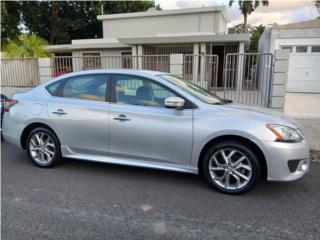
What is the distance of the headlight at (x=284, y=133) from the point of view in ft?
11.9

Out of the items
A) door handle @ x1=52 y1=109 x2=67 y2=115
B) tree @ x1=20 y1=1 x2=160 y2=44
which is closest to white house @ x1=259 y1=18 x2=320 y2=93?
door handle @ x1=52 y1=109 x2=67 y2=115

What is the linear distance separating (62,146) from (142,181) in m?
1.44

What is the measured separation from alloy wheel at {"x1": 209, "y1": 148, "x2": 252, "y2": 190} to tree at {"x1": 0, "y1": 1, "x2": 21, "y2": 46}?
29.4m

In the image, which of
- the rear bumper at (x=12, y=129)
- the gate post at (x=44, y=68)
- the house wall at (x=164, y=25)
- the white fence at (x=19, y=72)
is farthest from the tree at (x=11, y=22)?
the rear bumper at (x=12, y=129)

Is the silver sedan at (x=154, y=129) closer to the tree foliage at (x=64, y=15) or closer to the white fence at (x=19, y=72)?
the white fence at (x=19, y=72)

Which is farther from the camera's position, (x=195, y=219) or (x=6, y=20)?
(x=6, y=20)

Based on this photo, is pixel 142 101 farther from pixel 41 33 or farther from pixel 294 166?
pixel 41 33

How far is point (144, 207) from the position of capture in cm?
347

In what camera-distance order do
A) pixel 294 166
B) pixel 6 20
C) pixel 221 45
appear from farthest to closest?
pixel 6 20 < pixel 221 45 < pixel 294 166

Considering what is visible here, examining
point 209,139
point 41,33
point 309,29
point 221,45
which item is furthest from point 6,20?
point 209,139

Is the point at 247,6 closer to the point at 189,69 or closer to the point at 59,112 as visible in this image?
the point at 189,69

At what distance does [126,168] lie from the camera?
15.7 ft

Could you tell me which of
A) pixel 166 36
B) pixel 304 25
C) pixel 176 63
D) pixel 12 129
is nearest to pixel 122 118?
pixel 12 129

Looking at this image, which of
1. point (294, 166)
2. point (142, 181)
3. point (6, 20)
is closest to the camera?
point (294, 166)
